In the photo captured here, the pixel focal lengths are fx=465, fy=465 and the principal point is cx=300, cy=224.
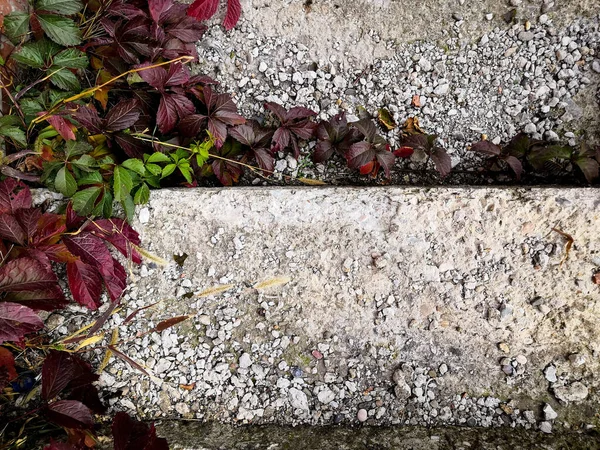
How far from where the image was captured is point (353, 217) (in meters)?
1.96

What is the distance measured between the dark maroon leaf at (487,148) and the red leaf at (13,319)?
1893 mm

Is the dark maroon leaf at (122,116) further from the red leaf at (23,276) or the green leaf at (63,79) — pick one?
the red leaf at (23,276)

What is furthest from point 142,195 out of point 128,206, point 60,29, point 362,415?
point 362,415

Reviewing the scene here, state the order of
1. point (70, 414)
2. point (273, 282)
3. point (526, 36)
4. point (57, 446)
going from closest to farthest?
point (57, 446), point (70, 414), point (273, 282), point (526, 36)

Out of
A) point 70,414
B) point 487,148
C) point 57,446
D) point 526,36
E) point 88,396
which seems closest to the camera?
point 57,446

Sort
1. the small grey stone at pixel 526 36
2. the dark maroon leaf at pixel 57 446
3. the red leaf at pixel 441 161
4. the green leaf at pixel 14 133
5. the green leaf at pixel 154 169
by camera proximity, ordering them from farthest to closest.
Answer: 1. the small grey stone at pixel 526 36
2. the red leaf at pixel 441 161
3. the green leaf at pixel 154 169
4. the green leaf at pixel 14 133
5. the dark maroon leaf at pixel 57 446

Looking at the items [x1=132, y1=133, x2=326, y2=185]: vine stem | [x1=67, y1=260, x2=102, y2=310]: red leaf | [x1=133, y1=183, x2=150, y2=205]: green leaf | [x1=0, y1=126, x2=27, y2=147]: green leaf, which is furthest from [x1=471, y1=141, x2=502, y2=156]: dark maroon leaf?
[x1=0, y1=126, x2=27, y2=147]: green leaf

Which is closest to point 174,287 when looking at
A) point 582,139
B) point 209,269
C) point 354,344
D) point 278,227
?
point 209,269

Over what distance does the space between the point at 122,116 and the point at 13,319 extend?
0.86m

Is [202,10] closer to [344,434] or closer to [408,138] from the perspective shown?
[408,138]

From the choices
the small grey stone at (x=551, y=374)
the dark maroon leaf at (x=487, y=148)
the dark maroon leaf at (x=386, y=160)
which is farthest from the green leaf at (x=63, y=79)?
the small grey stone at (x=551, y=374)

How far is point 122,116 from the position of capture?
1896mm

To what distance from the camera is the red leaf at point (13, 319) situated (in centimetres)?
156

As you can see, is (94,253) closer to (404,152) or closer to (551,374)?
(404,152)
